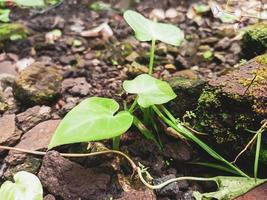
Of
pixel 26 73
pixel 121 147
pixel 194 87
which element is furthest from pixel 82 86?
pixel 194 87

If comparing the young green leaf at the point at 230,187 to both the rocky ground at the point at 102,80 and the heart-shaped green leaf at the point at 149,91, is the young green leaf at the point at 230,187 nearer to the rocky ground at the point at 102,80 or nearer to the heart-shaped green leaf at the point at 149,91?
the rocky ground at the point at 102,80

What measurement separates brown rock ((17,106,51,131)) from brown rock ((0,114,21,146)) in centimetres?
4

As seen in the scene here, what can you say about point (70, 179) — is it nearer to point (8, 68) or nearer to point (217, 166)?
point (217, 166)

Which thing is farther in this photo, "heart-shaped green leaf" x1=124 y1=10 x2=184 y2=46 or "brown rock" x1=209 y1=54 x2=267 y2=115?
"heart-shaped green leaf" x1=124 y1=10 x2=184 y2=46

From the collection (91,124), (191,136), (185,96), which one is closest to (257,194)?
(191,136)

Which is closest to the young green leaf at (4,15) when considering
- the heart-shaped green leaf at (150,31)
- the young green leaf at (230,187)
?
the heart-shaped green leaf at (150,31)

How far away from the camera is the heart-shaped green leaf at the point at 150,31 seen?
1449 millimetres

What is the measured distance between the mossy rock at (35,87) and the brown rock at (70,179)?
0.36 metres

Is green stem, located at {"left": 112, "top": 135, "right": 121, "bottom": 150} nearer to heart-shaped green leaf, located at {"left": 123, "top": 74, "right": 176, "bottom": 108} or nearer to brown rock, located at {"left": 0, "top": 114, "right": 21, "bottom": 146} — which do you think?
heart-shaped green leaf, located at {"left": 123, "top": 74, "right": 176, "bottom": 108}

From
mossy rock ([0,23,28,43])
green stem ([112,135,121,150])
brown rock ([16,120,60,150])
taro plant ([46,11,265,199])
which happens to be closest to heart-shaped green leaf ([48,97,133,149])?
taro plant ([46,11,265,199])

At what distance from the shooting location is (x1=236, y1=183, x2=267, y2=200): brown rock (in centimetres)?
115

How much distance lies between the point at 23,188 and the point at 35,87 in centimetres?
52

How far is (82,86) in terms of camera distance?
1.66m

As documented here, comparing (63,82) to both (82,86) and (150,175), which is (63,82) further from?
(150,175)
